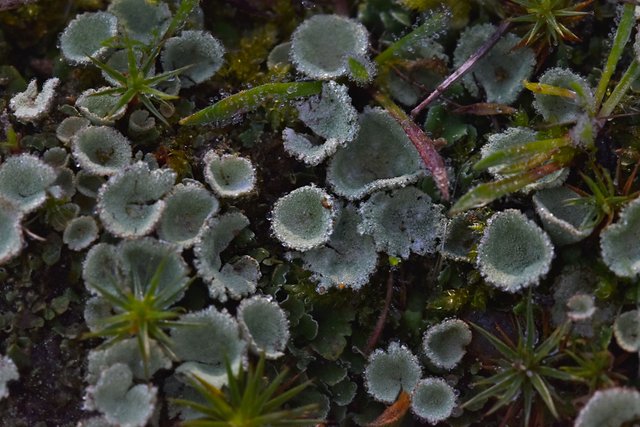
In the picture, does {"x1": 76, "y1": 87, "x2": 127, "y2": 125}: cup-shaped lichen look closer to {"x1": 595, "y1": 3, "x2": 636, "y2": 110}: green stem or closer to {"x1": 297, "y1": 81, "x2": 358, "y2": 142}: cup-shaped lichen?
{"x1": 297, "y1": 81, "x2": 358, "y2": 142}: cup-shaped lichen

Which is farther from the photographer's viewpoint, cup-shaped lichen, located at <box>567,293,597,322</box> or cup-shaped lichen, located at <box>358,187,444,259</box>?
cup-shaped lichen, located at <box>358,187,444,259</box>

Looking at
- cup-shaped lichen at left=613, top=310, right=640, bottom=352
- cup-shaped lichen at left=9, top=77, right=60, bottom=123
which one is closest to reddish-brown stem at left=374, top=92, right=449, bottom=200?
cup-shaped lichen at left=613, top=310, right=640, bottom=352

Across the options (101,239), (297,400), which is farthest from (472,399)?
(101,239)

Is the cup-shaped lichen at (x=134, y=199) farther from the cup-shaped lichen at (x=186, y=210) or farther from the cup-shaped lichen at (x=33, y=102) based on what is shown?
the cup-shaped lichen at (x=33, y=102)

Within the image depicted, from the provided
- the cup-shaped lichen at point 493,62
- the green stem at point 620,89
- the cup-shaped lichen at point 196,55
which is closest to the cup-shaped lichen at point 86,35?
A: the cup-shaped lichen at point 196,55

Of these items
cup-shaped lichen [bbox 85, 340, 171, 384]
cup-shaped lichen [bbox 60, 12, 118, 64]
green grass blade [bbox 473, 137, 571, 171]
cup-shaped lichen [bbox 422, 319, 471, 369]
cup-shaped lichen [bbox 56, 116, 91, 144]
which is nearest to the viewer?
cup-shaped lichen [bbox 85, 340, 171, 384]

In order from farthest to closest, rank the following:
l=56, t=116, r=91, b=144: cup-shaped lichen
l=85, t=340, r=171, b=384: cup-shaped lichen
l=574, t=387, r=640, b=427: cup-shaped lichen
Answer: l=56, t=116, r=91, b=144: cup-shaped lichen, l=85, t=340, r=171, b=384: cup-shaped lichen, l=574, t=387, r=640, b=427: cup-shaped lichen
